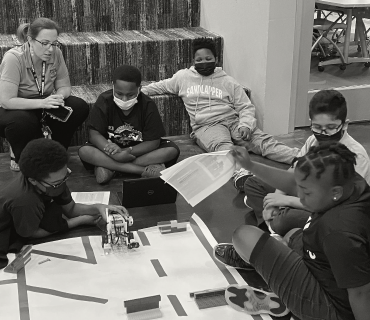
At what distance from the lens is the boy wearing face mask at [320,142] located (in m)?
2.17

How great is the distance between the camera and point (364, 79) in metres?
3.82

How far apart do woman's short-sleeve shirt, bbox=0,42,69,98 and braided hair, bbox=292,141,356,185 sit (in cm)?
178

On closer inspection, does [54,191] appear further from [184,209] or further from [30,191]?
[184,209]

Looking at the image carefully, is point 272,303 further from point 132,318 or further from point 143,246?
point 143,246

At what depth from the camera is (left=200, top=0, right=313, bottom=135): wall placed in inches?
133

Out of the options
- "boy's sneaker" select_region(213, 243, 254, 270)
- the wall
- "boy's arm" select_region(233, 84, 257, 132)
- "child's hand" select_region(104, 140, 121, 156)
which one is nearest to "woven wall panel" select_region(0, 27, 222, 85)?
the wall

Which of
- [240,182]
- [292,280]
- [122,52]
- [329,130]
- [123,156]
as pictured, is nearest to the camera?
[292,280]

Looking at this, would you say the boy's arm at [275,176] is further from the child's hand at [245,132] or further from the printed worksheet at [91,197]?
the child's hand at [245,132]

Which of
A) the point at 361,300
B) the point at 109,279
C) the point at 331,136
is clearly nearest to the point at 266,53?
the point at 331,136

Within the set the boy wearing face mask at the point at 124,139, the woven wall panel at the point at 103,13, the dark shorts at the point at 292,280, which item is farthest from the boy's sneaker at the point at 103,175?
the woven wall panel at the point at 103,13

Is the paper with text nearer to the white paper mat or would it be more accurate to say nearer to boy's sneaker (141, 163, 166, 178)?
the white paper mat

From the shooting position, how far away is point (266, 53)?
3.41 m

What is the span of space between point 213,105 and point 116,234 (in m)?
1.38

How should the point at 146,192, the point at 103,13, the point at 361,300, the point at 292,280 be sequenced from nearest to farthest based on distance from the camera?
1. the point at 361,300
2. the point at 292,280
3. the point at 146,192
4. the point at 103,13
